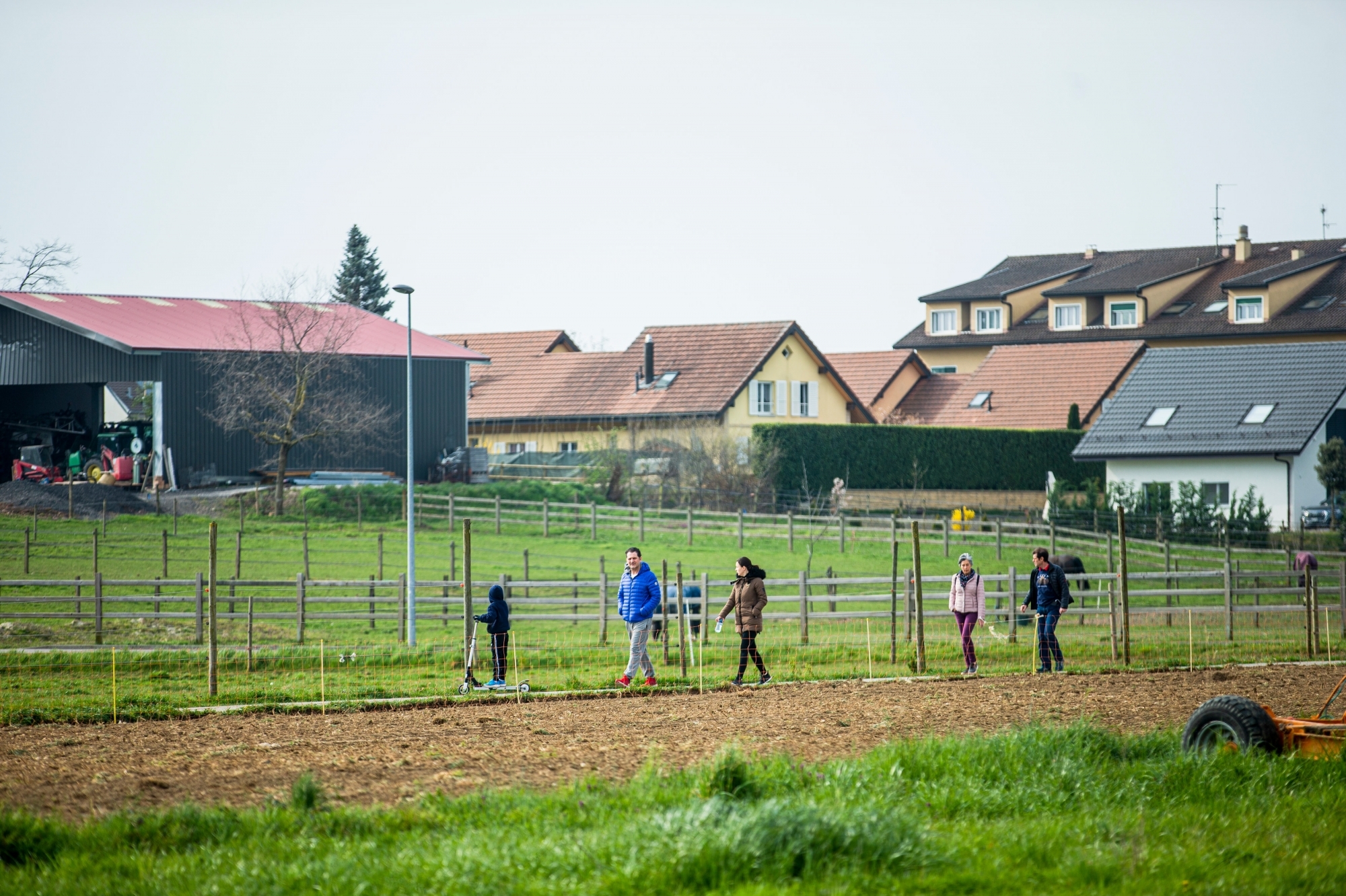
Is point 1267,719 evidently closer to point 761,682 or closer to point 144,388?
point 761,682

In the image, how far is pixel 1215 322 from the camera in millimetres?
63969

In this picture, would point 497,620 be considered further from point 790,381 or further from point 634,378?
point 790,381

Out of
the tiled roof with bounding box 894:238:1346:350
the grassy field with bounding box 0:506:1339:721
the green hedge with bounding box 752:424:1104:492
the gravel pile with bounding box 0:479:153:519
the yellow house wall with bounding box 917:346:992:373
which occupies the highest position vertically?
the tiled roof with bounding box 894:238:1346:350

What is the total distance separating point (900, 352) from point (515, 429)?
63.8 ft

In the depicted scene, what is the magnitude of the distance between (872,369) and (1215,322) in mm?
16317

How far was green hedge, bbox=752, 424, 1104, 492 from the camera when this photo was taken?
144ft

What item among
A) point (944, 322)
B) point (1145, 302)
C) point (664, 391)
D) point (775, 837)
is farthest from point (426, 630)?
point (944, 322)

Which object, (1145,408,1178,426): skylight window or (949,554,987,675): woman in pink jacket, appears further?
(1145,408,1178,426): skylight window

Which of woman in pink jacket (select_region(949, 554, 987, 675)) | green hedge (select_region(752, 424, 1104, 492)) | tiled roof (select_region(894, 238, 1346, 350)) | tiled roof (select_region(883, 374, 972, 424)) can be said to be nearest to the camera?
woman in pink jacket (select_region(949, 554, 987, 675))

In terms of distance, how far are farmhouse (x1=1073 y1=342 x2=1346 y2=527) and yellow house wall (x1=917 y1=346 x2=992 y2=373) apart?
26.8m

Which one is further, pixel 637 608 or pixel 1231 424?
pixel 1231 424

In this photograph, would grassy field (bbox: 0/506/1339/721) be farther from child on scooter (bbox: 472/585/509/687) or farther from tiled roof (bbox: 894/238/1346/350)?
tiled roof (bbox: 894/238/1346/350)

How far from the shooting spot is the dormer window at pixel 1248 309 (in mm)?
63438

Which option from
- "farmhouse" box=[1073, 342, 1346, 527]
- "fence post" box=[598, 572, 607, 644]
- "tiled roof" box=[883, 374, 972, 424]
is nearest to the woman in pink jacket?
"fence post" box=[598, 572, 607, 644]
